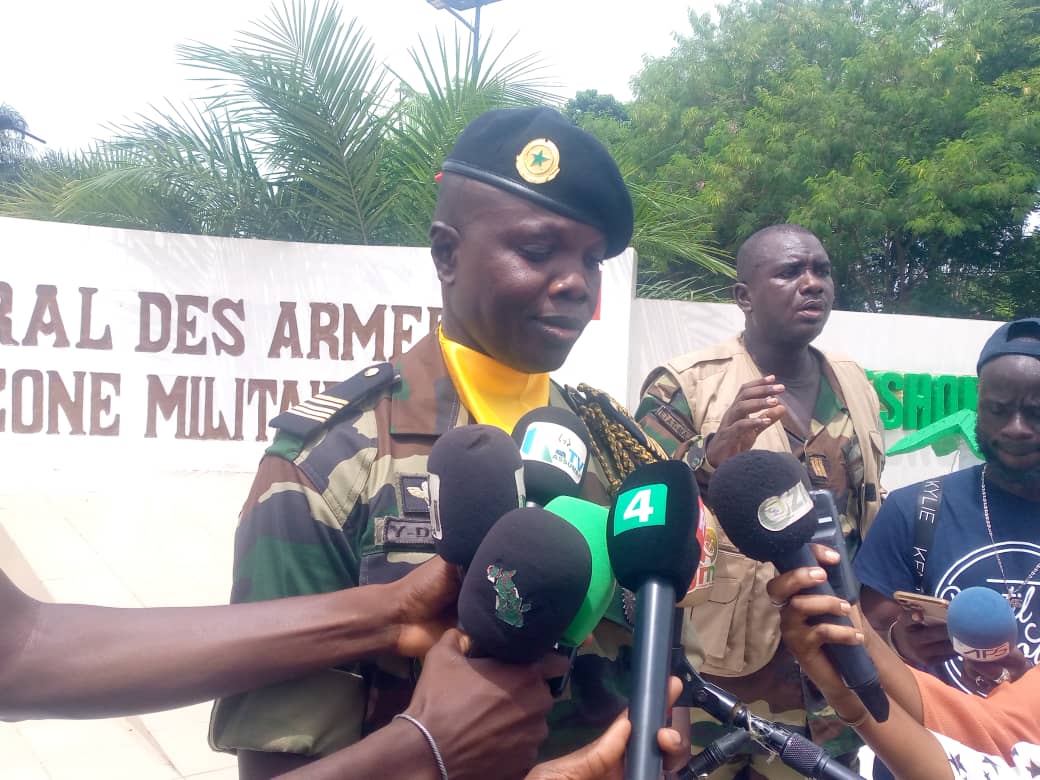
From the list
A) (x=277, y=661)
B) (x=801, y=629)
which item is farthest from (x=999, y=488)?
(x=277, y=661)

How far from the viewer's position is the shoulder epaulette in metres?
1.48

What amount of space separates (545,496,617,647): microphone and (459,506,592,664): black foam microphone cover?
0.06 meters

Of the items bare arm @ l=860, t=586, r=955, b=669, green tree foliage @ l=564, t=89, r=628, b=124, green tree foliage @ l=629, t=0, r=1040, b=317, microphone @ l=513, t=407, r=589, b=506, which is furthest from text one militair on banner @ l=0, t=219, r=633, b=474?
green tree foliage @ l=564, t=89, r=628, b=124

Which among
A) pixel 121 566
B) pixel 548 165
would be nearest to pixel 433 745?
pixel 548 165

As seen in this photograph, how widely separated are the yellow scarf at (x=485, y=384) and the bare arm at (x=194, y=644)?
0.49 meters

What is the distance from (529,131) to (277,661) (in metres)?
0.98

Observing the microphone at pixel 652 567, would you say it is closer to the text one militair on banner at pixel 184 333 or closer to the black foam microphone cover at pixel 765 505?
the black foam microphone cover at pixel 765 505

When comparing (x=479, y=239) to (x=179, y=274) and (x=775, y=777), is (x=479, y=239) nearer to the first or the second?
(x=775, y=777)

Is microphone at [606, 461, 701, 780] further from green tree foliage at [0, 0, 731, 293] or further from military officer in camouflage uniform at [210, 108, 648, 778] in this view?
green tree foliage at [0, 0, 731, 293]

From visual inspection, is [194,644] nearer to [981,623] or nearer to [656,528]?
[656,528]

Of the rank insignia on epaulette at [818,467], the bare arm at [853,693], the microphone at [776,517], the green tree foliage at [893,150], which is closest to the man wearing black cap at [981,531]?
the rank insignia on epaulette at [818,467]

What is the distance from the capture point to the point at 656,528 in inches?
42.8

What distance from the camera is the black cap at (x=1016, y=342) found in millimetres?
2258

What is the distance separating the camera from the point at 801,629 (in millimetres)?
1281
